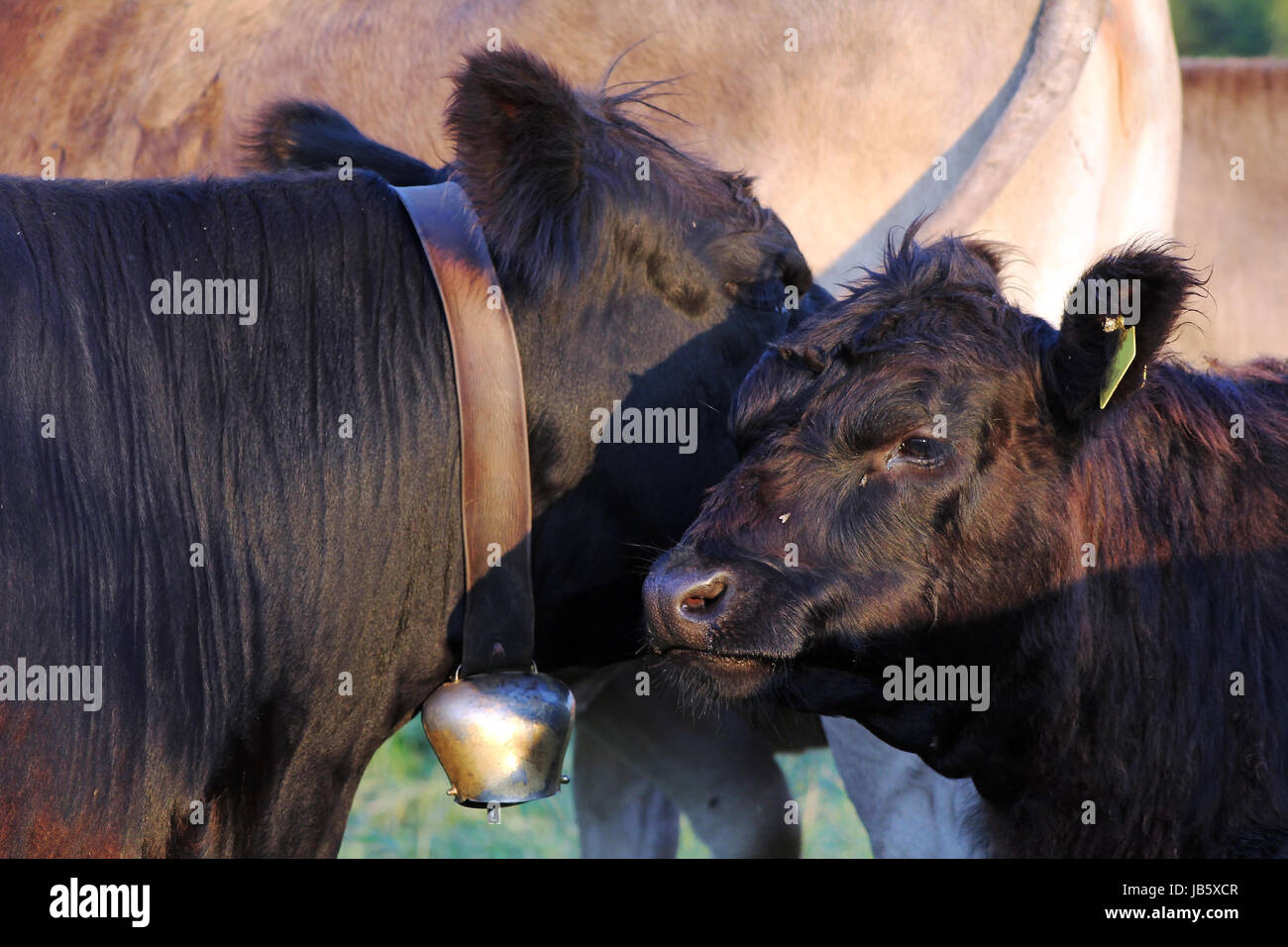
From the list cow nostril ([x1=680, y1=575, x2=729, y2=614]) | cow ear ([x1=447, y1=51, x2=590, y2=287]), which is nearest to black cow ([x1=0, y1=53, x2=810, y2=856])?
cow ear ([x1=447, y1=51, x2=590, y2=287])

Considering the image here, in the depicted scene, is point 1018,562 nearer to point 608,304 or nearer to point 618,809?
point 608,304

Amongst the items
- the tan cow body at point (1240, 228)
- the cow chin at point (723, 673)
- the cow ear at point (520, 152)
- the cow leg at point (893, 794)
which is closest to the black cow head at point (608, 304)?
the cow ear at point (520, 152)

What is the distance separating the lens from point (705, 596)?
221 centimetres

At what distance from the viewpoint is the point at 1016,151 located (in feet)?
11.5

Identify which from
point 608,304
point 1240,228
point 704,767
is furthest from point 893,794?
point 1240,228

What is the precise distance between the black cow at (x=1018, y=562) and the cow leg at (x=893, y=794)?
0.76m

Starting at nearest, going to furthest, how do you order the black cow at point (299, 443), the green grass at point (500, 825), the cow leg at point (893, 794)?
the black cow at point (299, 443) → the cow leg at point (893, 794) → the green grass at point (500, 825)

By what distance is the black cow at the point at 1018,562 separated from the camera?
2248mm

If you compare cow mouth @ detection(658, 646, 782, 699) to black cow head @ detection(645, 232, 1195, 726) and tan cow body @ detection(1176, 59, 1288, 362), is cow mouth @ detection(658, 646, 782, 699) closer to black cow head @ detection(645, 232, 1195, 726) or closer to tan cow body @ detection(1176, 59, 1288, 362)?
black cow head @ detection(645, 232, 1195, 726)

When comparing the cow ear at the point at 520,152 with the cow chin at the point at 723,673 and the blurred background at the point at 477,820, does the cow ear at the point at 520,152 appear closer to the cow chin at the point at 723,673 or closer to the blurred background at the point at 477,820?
the cow chin at the point at 723,673

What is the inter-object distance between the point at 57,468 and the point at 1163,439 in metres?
1.76

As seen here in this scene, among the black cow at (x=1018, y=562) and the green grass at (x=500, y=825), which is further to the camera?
the green grass at (x=500, y=825)

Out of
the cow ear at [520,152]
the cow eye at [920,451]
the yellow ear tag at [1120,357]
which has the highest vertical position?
the cow ear at [520,152]
